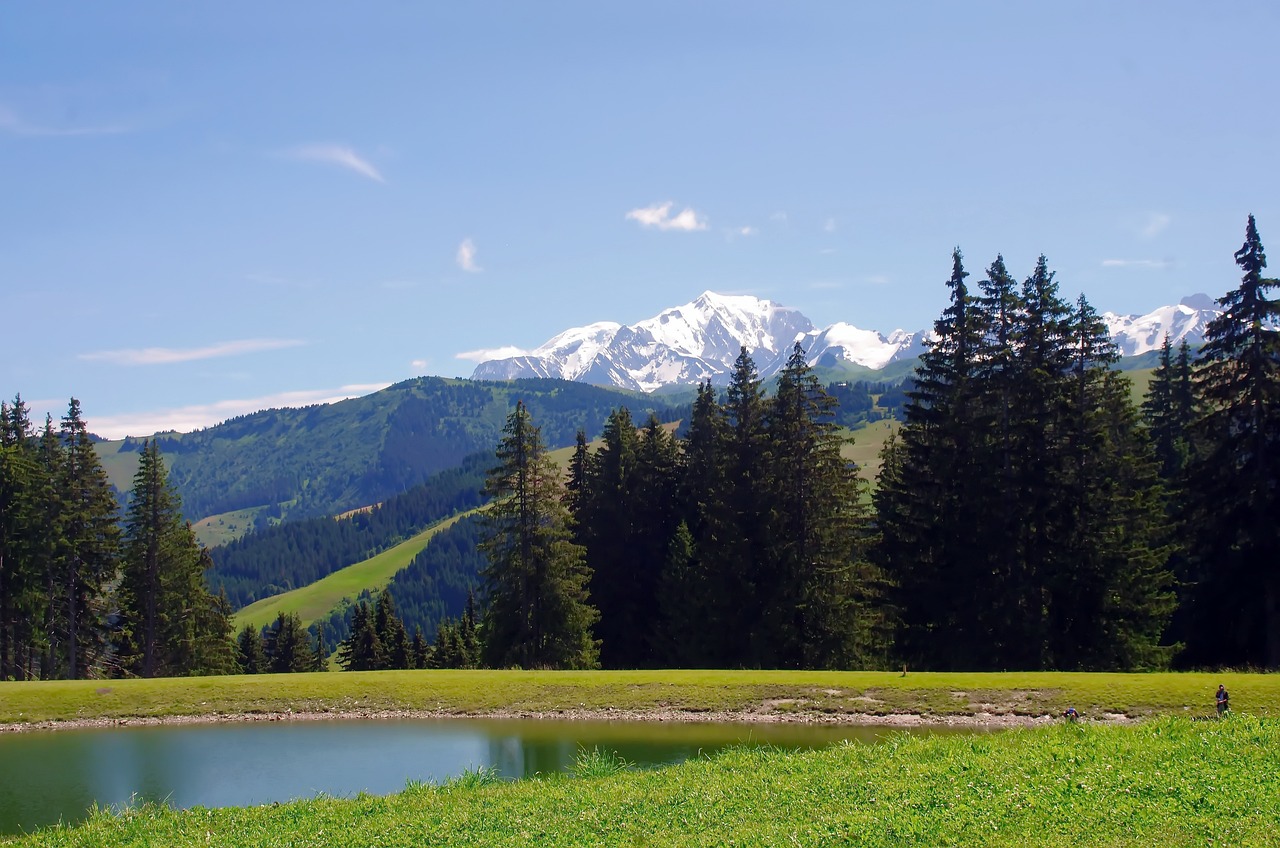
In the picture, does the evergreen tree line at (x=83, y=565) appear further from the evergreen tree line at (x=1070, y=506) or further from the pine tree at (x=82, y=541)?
the evergreen tree line at (x=1070, y=506)

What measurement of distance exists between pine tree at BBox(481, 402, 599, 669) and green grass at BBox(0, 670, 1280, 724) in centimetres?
634

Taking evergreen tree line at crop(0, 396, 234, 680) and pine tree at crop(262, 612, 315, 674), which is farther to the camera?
pine tree at crop(262, 612, 315, 674)

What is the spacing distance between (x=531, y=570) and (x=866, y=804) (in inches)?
1537

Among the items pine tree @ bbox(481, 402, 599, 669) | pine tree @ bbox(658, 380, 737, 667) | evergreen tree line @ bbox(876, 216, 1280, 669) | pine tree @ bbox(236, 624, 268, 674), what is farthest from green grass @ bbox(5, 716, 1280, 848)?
pine tree @ bbox(236, 624, 268, 674)

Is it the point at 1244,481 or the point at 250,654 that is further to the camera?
the point at 250,654

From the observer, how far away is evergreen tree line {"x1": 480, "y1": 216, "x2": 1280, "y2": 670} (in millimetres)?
39719

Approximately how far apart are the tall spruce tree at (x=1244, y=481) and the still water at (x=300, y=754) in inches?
736

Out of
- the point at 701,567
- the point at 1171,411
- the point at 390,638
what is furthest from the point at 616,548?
the point at 390,638

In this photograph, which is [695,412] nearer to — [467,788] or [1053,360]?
[1053,360]

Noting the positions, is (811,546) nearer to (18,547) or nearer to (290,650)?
(18,547)

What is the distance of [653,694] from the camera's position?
38719 mm

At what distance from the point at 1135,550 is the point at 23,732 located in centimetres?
4647

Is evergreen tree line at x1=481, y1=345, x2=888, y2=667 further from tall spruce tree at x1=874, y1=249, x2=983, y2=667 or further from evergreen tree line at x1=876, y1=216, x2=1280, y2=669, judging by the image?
evergreen tree line at x1=876, y1=216, x2=1280, y2=669

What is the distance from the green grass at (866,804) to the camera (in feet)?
42.9
